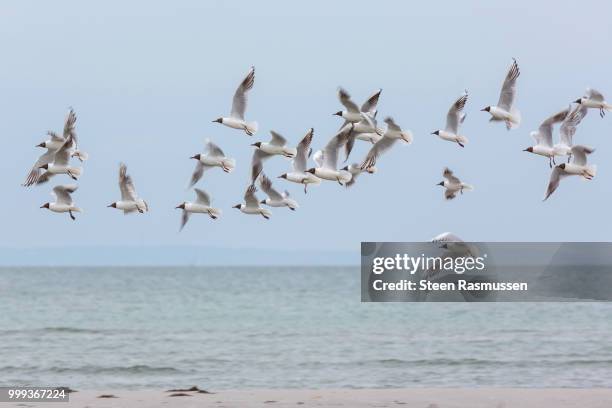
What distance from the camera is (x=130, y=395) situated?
766 inches

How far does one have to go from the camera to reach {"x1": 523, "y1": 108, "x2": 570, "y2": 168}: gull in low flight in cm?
2131

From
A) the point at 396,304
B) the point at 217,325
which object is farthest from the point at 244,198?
the point at 396,304

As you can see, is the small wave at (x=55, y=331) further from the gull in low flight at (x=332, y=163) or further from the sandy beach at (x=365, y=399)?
the sandy beach at (x=365, y=399)

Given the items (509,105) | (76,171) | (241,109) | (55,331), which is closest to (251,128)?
(241,109)

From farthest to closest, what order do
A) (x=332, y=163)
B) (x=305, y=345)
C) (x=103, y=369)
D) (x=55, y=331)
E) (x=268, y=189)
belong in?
(x=55, y=331)
(x=305, y=345)
(x=103, y=369)
(x=268, y=189)
(x=332, y=163)

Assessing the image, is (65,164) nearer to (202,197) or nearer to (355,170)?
(202,197)

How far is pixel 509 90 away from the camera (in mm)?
21984

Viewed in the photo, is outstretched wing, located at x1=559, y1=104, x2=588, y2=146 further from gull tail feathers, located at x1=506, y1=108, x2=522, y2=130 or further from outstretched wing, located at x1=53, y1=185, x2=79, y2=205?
outstretched wing, located at x1=53, y1=185, x2=79, y2=205

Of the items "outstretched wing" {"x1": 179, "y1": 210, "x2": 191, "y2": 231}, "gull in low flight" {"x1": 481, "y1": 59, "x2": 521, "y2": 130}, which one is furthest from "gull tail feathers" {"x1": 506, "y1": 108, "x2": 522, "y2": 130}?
"outstretched wing" {"x1": 179, "y1": 210, "x2": 191, "y2": 231}

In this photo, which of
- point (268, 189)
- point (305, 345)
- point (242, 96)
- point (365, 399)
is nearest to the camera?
point (365, 399)

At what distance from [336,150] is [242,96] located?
6.22 ft

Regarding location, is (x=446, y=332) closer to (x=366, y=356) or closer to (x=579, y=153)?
(x=366, y=356)

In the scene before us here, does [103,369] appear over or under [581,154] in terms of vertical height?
under

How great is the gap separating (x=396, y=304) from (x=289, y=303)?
8519mm
